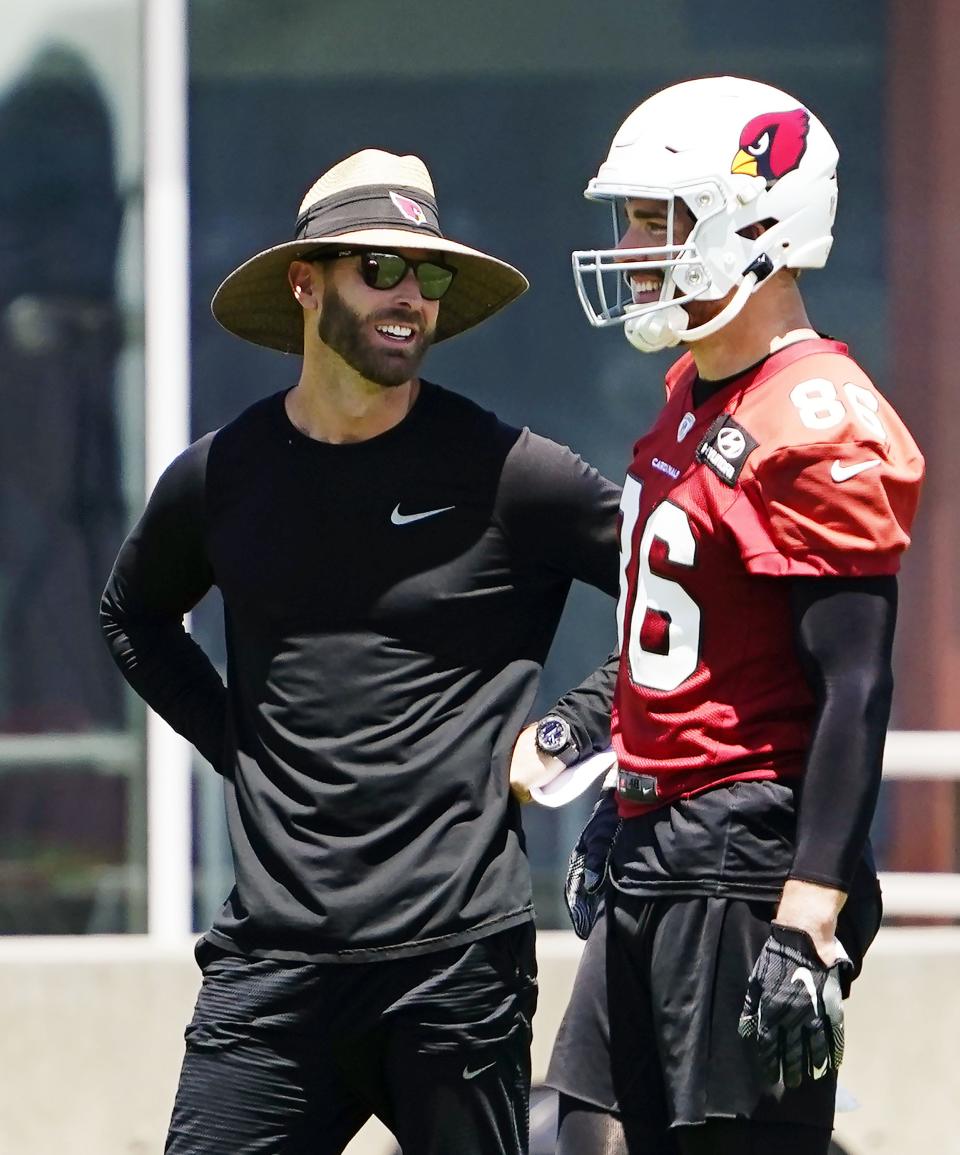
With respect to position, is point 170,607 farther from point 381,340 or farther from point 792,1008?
point 792,1008

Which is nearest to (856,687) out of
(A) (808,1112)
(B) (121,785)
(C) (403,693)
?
(A) (808,1112)

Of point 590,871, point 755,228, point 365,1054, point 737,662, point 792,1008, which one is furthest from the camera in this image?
point 365,1054

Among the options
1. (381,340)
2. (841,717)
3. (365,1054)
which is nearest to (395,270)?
(381,340)

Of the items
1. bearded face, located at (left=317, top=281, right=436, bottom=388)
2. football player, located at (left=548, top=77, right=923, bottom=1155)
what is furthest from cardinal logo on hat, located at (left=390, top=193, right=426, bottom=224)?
football player, located at (left=548, top=77, right=923, bottom=1155)

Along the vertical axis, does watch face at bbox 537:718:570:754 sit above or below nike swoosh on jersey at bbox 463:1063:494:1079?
above

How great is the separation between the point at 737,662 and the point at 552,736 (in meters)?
0.60

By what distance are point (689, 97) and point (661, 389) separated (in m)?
2.87

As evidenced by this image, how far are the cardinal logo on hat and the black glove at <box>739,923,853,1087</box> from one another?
1389 millimetres

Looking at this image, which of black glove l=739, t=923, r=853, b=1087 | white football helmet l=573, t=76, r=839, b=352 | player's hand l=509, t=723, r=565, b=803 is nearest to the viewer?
black glove l=739, t=923, r=853, b=1087

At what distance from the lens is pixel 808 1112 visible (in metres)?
3.19

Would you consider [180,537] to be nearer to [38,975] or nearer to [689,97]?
[689,97]

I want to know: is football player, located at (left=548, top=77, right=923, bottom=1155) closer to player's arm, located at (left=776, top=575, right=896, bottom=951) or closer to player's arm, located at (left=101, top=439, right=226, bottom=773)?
player's arm, located at (left=776, top=575, right=896, bottom=951)

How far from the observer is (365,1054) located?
3639 mm

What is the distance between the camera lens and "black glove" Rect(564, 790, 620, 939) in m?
3.53
